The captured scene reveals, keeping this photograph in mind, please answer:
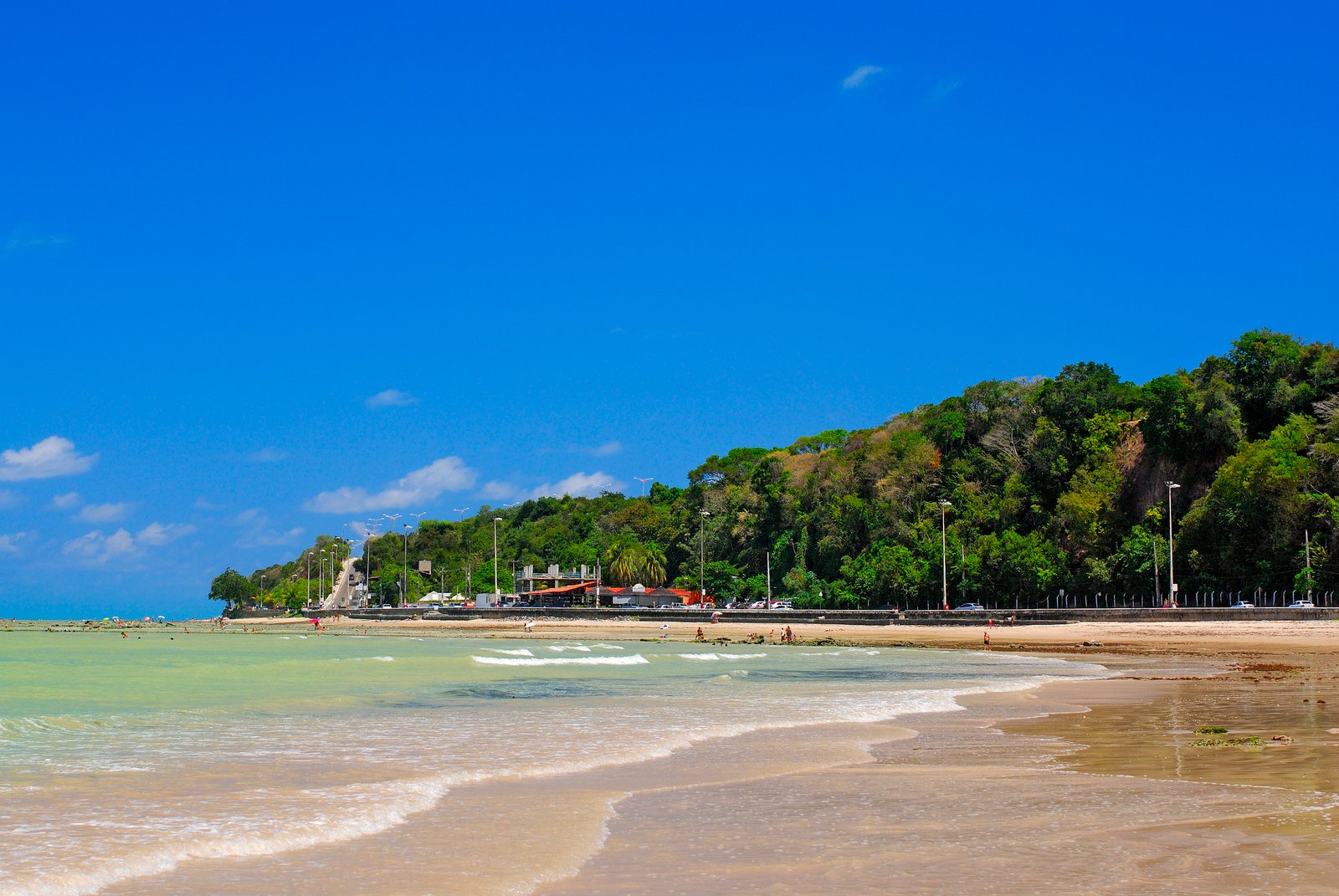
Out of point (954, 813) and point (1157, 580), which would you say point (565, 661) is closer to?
point (954, 813)

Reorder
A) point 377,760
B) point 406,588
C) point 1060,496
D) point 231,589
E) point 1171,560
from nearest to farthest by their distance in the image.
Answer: point 377,760 < point 1171,560 < point 1060,496 < point 406,588 < point 231,589

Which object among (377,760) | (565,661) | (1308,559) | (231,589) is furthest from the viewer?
(231,589)

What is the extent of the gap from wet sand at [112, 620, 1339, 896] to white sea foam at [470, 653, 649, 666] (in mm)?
19836

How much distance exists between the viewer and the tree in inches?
7446

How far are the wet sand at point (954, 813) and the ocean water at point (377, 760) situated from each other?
0.10 metres

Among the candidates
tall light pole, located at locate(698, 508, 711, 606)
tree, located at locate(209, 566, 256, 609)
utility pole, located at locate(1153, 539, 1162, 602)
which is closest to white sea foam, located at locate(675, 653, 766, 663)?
utility pole, located at locate(1153, 539, 1162, 602)

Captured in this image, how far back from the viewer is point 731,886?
22.0 feet

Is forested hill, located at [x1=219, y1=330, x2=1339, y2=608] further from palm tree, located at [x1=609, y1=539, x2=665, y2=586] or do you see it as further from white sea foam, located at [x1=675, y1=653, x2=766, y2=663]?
white sea foam, located at [x1=675, y1=653, x2=766, y2=663]

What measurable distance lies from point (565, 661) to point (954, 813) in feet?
96.6

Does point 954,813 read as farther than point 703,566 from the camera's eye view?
No

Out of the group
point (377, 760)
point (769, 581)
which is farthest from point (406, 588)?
point (377, 760)

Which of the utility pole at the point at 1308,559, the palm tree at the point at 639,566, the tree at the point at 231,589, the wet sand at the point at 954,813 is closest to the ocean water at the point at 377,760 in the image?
the wet sand at the point at 954,813

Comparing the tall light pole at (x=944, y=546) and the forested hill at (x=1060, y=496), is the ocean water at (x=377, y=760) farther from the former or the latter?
the tall light pole at (x=944, y=546)

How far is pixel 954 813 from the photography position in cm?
900
